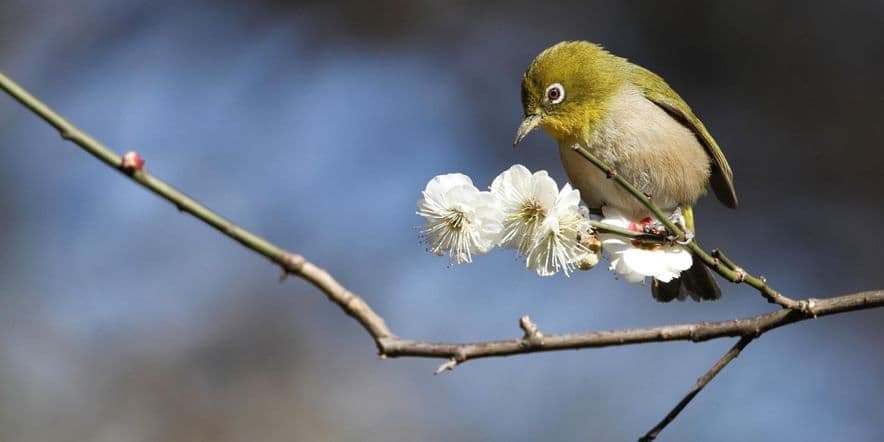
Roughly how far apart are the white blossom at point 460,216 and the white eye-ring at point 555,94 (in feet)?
4.30

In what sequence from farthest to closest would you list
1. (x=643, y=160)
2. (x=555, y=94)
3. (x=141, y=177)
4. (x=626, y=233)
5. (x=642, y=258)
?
(x=555, y=94) → (x=643, y=160) → (x=642, y=258) → (x=626, y=233) → (x=141, y=177)

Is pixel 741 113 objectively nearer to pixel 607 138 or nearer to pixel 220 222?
pixel 607 138

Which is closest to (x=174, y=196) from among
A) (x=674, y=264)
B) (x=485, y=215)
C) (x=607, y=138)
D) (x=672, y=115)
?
(x=485, y=215)

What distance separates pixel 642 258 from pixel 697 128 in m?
1.36

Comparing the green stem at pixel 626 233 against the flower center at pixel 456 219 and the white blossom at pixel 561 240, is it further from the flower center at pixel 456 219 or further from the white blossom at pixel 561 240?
the flower center at pixel 456 219

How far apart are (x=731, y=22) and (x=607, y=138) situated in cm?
433

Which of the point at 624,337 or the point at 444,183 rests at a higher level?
the point at 444,183

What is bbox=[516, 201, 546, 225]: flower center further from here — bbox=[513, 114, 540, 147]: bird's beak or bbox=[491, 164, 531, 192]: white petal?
bbox=[513, 114, 540, 147]: bird's beak

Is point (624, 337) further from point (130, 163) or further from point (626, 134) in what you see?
point (626, 134)

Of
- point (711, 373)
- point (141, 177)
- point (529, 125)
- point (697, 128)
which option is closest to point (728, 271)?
point (711, 373)

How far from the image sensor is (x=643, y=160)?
3814 millimetres

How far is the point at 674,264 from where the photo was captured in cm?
281

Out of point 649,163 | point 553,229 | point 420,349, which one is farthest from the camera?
point 649,163

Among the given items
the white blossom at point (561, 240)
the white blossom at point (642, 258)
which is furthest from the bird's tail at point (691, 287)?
the white blossom at point (561, 240)
